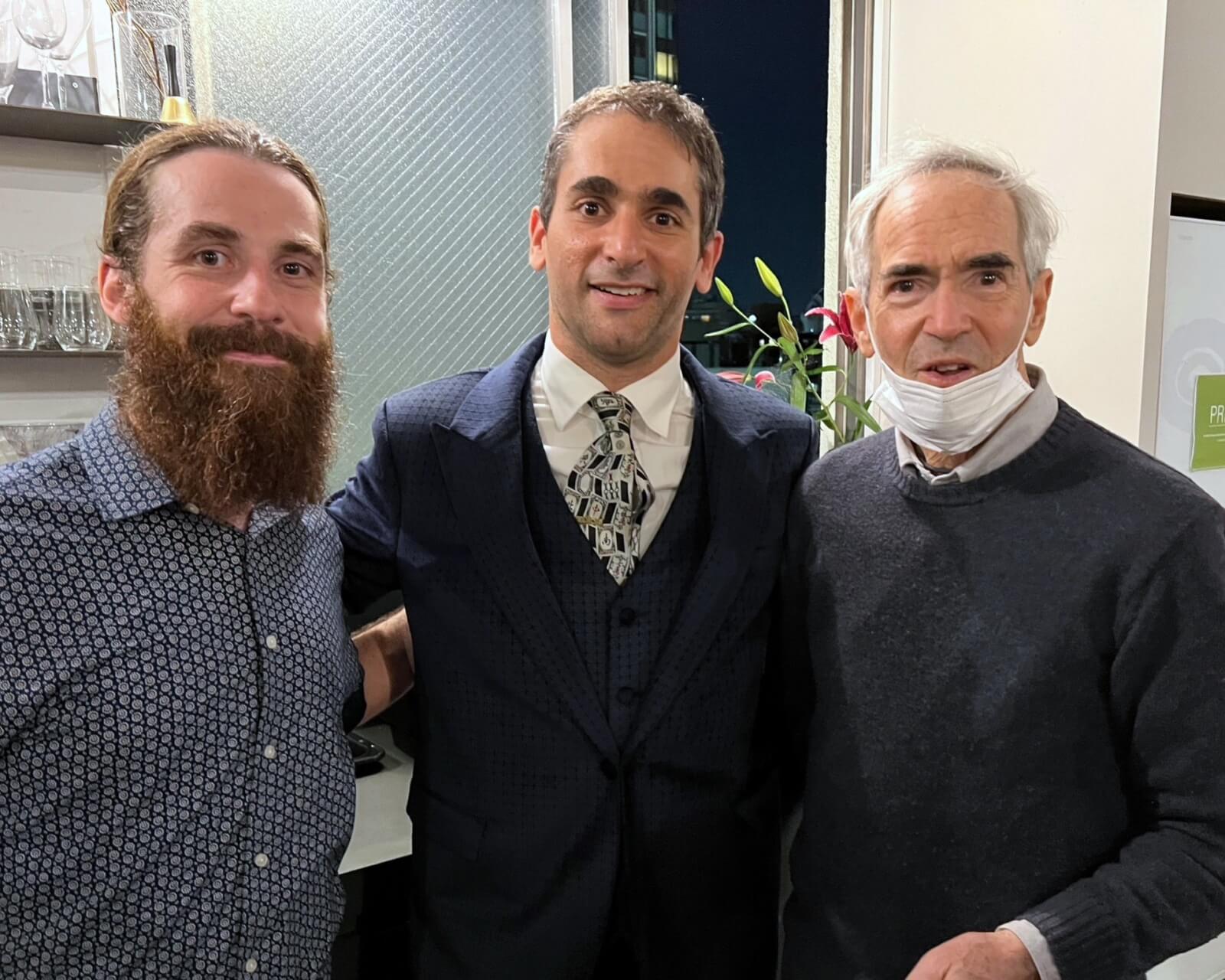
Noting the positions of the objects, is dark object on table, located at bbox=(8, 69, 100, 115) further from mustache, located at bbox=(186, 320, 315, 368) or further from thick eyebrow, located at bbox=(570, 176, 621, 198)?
thick eyebrow, located at bbox=(570, 176, 621, 198)

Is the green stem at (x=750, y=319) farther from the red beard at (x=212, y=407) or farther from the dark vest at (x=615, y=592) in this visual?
the red beard at (x=212, y=407)

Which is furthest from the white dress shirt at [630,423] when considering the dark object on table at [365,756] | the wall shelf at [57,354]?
the wall shelf at [57,354]

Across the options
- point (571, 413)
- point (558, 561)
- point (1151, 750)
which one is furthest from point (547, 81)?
point (1151, 750)

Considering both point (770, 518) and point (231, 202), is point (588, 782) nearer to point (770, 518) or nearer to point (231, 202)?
point (770, 518)

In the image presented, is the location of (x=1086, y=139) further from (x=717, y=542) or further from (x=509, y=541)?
(x=509, y=541)

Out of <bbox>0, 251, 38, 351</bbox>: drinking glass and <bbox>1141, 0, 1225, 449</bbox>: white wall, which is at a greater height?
<bbox>1141, 0, 1225, 449</bbox>: white wall

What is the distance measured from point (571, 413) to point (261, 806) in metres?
0.68

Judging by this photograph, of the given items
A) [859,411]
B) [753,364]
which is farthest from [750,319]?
[859,411]

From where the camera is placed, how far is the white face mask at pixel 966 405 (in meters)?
1.25

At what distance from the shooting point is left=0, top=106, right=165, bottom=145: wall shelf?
2043 mm

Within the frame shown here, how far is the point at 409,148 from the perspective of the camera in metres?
2.74

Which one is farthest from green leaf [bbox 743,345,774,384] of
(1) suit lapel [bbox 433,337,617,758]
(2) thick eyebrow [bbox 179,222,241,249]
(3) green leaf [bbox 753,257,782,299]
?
(2) thick eyebrow [bbox 179,222,241,249]

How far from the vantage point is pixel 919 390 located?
1.27 metres

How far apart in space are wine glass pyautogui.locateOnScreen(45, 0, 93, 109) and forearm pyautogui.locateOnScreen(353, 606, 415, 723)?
4.52ft
